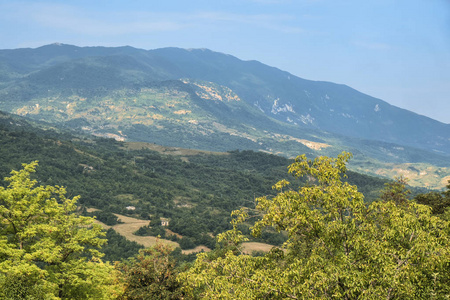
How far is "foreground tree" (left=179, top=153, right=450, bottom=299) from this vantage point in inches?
646

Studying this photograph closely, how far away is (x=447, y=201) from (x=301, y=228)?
53.7m

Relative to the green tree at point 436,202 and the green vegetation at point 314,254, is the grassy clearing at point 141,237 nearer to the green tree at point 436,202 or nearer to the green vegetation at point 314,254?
the green tree at point 436,202

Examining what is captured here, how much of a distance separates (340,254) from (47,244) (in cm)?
2216

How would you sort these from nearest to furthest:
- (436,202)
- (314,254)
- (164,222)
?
(314,254) → (436,202) → (164,222)

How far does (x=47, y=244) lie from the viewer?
30469 millimetres

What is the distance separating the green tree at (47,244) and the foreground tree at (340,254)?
12.8 metres

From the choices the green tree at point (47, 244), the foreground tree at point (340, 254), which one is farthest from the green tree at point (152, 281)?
the foreground tree at point (340, 254)

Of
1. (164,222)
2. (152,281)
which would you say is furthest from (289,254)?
(164,222)

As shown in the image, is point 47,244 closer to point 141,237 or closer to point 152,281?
point 152,281

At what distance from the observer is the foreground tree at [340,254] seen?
1641 centimetres

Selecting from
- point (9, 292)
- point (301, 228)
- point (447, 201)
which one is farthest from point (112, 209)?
point (301, 228)

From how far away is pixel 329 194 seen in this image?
20.0 metres

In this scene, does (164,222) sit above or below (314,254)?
below

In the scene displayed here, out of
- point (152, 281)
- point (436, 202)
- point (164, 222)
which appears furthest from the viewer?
point (164, 222)
